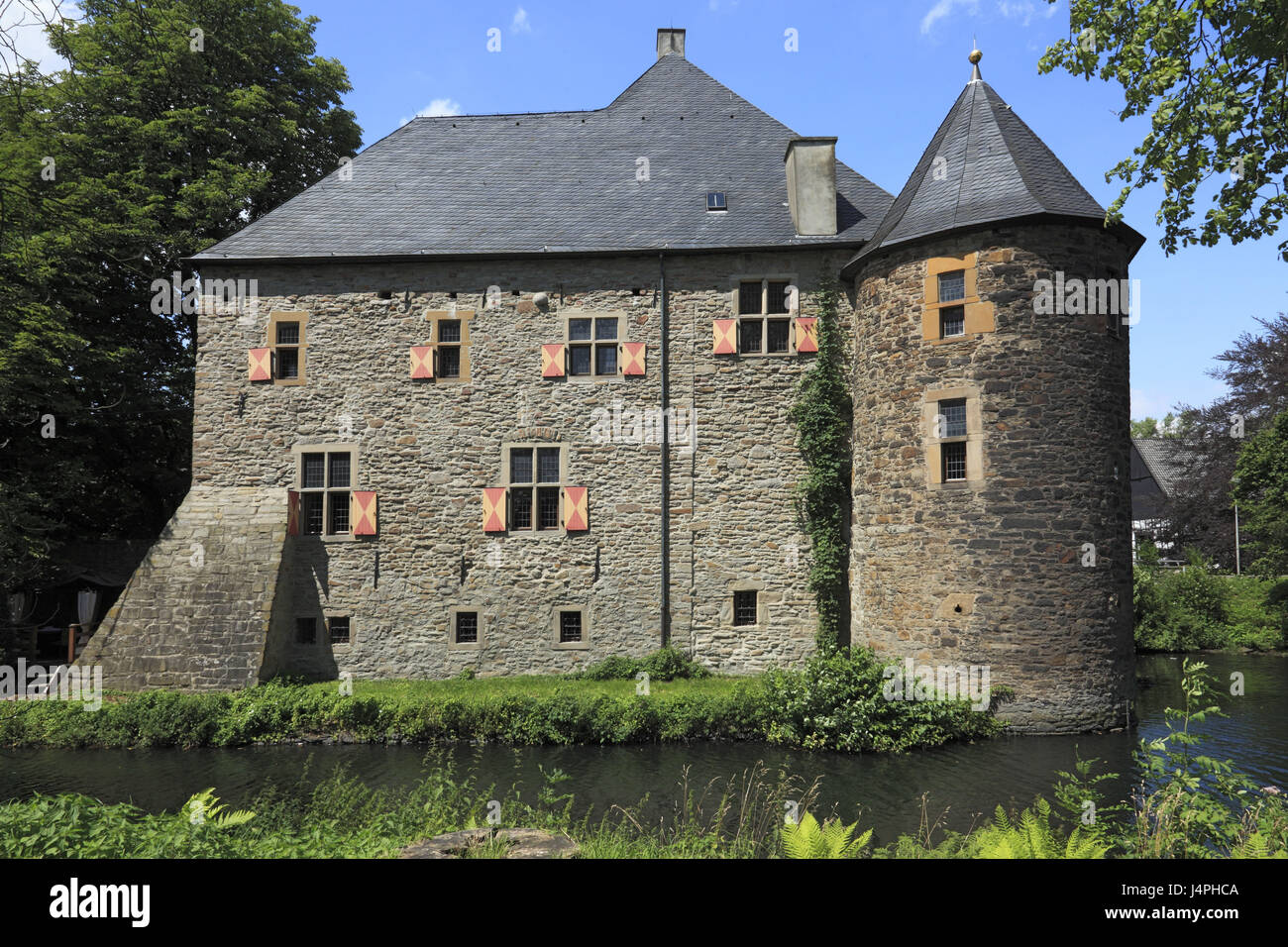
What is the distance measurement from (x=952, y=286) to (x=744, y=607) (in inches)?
254

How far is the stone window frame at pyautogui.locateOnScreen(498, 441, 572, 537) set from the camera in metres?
13.3

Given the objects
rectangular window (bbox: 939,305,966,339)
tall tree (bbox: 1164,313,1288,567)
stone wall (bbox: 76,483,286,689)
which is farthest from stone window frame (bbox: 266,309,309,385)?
tall tree (bbox: 1164,313,1288,567)

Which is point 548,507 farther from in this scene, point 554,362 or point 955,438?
point 955,438

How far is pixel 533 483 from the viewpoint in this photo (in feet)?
43.6

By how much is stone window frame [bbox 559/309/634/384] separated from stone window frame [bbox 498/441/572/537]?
1331 millimetres

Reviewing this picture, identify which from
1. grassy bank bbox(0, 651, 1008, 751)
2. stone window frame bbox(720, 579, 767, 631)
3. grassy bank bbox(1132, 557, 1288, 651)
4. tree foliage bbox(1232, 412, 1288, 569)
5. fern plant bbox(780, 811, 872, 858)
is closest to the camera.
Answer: fern plant bbox(780, 811, 872, 858)

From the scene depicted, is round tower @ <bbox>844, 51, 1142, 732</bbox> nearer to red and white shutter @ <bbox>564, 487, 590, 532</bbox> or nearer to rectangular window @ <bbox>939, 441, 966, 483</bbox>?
rectangular window @ <bbox>939, 441, 966, 483</bbox>

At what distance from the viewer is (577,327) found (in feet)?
44.7

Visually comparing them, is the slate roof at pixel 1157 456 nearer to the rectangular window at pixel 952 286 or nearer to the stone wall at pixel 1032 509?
the stone wall at pixel 1032 509

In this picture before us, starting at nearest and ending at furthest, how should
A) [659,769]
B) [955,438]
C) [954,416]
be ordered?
[659,769] < [955,438] < [954,416]

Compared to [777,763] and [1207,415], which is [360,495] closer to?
[777,763]

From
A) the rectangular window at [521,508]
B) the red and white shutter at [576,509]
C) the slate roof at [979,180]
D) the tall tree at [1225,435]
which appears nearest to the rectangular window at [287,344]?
the rectangular window at [521,508]

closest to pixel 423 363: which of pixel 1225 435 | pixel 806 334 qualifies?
pixel 806 334
